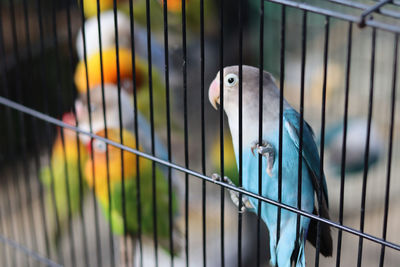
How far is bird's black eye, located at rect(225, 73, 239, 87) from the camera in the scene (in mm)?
542

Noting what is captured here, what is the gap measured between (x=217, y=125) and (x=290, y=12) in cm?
29

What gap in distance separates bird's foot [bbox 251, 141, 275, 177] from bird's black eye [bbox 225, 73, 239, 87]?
0.22ft

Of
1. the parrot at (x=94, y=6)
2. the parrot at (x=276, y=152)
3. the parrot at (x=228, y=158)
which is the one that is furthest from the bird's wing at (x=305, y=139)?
the parrot at (x=94, y=6)

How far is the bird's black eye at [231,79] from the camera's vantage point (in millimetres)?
542

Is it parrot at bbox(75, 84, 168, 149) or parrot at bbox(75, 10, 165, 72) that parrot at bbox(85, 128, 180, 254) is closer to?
parrot at bbox(75, 84, 168, 149)

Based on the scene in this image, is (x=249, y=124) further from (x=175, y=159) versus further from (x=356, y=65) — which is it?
(x=356, y=65)

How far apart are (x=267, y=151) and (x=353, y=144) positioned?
1.95 feet

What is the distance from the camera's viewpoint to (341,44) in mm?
1207

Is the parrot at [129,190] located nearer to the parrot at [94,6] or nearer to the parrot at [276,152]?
the parrot at [94,6]

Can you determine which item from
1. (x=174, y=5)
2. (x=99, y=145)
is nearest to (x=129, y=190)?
(x=99, y=145)

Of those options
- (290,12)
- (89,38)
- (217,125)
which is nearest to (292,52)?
(290,12)

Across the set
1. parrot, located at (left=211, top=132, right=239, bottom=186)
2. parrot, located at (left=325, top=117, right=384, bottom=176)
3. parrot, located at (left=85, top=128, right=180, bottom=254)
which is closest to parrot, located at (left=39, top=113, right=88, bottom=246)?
parrot, located at (left=85, top=128, right=180, bottom=254)

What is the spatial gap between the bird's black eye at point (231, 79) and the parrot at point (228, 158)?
1.25 feet

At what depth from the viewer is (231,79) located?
21.4 inches
